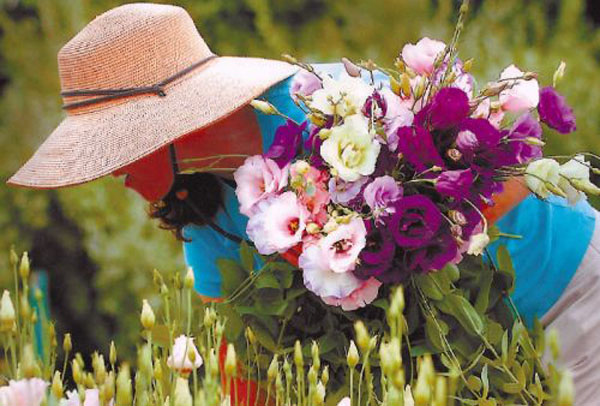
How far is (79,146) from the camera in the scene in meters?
1.68

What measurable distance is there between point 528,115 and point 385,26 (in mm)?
2701

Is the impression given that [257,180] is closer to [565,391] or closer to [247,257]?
[247,257]

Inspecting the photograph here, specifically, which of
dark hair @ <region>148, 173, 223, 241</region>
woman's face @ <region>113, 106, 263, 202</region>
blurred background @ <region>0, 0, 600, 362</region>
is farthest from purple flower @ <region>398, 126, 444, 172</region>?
blurred background @ <region>0, 0, 600, 362</region>

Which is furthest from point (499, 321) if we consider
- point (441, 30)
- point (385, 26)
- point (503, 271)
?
point (385, 26)

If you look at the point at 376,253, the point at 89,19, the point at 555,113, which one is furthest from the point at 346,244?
the point at 89,19

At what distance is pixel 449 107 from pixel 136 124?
54 centimetres

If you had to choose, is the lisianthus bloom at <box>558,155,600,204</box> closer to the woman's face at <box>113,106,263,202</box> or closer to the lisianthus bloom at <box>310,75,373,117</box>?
the lisianthus bloom at <box>310,75,373,117</box>

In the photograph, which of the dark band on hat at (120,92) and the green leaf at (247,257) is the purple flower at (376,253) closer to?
the green leaf at (247,257)

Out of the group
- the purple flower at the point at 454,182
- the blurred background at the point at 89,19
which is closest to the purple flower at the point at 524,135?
the purple flower at the point at 454,182

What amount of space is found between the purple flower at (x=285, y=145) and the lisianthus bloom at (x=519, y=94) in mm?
292

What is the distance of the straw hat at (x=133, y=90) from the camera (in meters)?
1.64

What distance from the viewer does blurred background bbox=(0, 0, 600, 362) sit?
3.72 meters

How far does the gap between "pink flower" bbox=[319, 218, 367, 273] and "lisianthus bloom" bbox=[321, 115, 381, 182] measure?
65 millimetres

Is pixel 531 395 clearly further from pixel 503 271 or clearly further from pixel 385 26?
pixel 385 26
